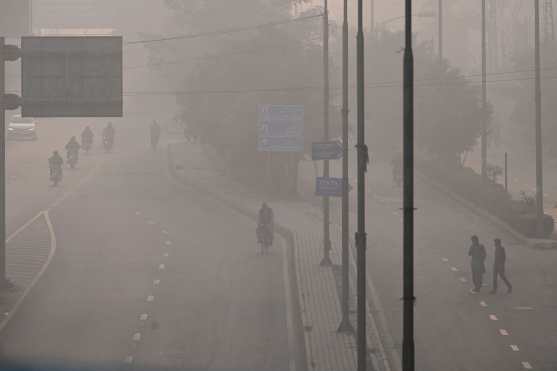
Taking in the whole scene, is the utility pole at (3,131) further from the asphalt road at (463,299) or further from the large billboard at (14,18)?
the large billboard at (14,18)

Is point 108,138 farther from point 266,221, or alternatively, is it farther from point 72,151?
point 266,221

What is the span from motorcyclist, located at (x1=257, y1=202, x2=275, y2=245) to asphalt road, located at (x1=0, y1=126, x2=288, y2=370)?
777 mm

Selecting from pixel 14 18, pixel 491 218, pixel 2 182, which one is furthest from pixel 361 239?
pixel 14 18

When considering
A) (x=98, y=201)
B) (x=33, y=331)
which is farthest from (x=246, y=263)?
(x=98, y=201)

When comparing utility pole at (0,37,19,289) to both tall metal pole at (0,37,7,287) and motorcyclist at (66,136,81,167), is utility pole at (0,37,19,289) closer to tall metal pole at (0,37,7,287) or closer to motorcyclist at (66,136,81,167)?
tall metal pole at (0,37,7,287)

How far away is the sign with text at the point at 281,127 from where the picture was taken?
4478cm

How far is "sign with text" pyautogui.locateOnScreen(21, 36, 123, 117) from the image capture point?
32.9 meters

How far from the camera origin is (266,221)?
38.7 m

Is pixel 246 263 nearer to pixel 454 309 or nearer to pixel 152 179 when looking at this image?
A: pixel 454 309

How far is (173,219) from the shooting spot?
47.9 m

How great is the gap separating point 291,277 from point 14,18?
199 ft

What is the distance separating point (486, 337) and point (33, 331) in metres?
10.5

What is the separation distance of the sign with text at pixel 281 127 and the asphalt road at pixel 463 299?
461 cm

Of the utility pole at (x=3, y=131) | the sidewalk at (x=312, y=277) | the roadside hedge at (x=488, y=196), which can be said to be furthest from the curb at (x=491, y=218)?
the utility pole at (x=3, y=131)
